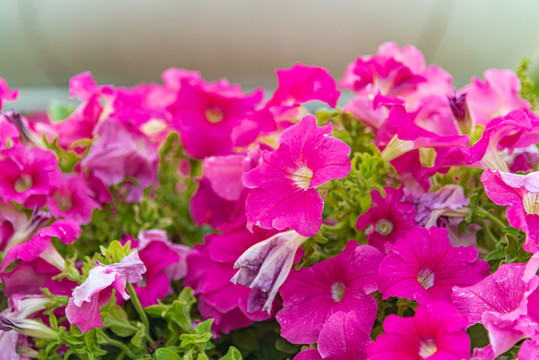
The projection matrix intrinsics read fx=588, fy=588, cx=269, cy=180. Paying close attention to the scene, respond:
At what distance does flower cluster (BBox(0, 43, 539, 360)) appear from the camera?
354 mm

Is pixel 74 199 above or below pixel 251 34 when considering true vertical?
above

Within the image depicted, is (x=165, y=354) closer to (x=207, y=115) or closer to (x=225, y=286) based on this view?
(x=225, y=286)

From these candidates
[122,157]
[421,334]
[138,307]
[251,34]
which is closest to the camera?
[421,334]

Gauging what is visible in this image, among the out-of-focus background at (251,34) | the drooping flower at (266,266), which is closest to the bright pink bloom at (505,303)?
the drooping flower at (266,266)

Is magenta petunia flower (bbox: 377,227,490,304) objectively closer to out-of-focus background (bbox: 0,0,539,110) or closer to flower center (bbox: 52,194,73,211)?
flower center (bbox: 52,194,73,211)

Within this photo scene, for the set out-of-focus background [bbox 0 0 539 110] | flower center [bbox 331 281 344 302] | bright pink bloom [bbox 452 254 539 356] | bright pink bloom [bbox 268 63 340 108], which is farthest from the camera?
out-of-focus background [bbox 0 0 539 110]

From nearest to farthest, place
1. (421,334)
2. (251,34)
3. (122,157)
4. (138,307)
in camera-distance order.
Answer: (421,334), (138,307), (122,157), (251,34)

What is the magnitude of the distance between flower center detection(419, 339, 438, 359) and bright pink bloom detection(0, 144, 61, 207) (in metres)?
0.31

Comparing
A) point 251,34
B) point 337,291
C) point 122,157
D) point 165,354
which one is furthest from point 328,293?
point 251,34

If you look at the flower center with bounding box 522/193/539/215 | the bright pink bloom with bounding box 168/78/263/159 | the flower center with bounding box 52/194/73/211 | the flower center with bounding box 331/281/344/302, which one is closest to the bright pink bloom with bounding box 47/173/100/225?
the flower center with bounding box 52/194/73/211

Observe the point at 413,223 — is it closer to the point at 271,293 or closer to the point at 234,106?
the point at 271,293

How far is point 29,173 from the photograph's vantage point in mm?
482

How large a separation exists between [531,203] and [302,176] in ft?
0.47

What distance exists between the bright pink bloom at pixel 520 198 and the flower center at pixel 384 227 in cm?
9
